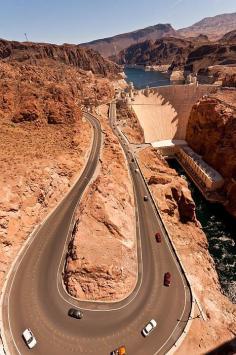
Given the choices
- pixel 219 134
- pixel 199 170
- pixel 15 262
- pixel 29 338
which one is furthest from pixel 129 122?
pixel 29 338

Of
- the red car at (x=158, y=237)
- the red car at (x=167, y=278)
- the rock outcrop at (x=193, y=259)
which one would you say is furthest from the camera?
the red car at (x=158, y=237)

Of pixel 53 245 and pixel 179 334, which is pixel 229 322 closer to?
pixel 179 334

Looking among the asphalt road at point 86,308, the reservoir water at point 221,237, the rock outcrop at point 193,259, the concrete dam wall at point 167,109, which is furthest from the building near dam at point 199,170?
the asphalt road at point 86,308

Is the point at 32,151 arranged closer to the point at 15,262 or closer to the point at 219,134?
the point at 15,262

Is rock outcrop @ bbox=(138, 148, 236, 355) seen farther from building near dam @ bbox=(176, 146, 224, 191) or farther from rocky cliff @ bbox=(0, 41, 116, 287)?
rocky cliff @ bbox=(0, 41, 116, 287)

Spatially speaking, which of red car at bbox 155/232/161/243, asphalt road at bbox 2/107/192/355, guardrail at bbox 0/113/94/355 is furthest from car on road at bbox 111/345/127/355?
red car at bbox 155/232/161/243

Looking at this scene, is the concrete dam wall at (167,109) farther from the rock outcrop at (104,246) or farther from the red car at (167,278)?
the red car at (167,278)

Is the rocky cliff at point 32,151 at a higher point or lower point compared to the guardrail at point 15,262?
higher
